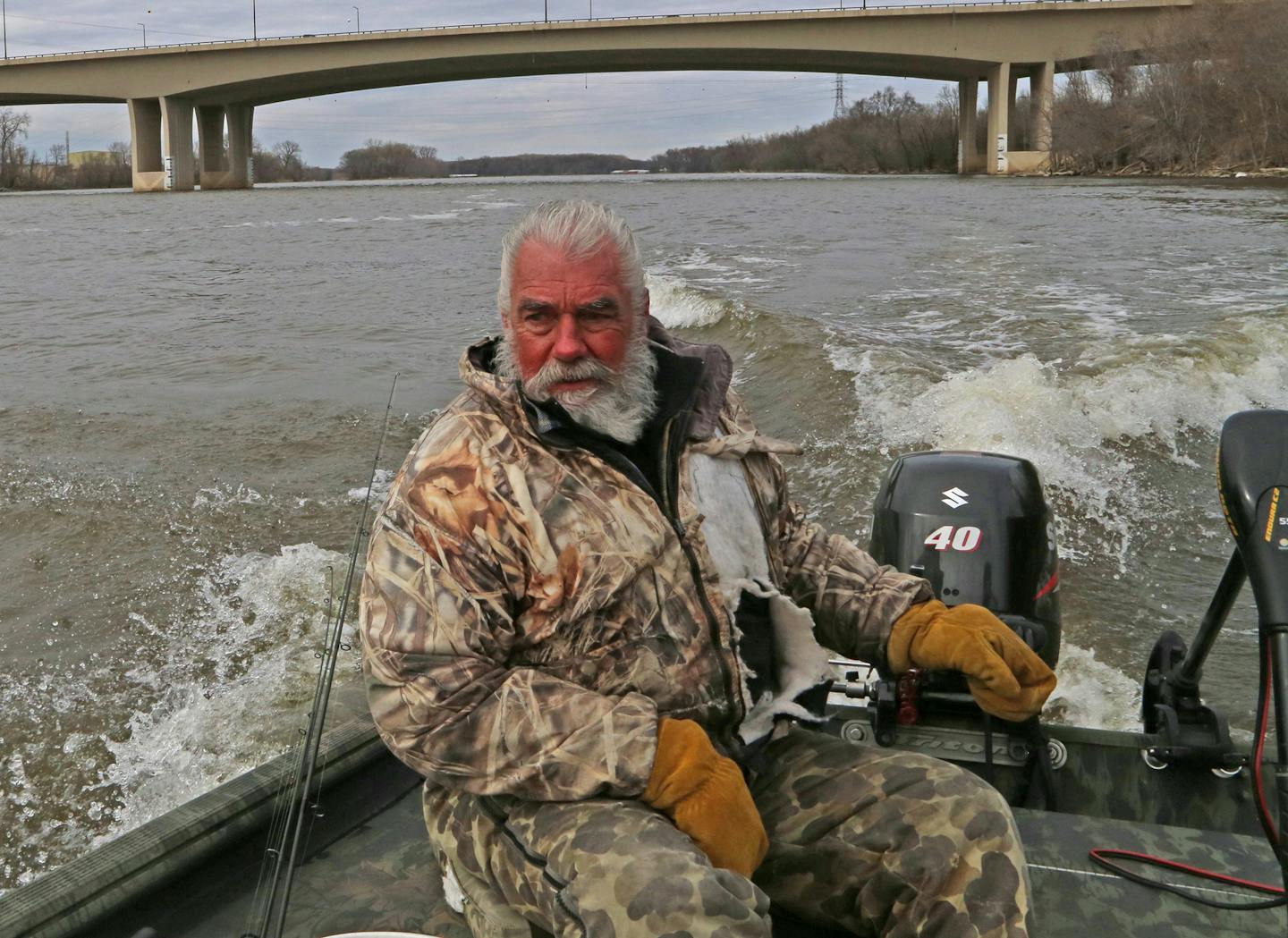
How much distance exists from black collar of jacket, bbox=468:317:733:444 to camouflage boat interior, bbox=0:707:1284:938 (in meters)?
0.76

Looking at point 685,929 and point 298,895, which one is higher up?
point 685,929

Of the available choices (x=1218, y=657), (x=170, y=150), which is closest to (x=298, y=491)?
(x=1218, y=657)

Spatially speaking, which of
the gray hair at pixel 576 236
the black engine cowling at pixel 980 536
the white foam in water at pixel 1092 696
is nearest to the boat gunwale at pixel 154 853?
the gray hair at pixel 576 236

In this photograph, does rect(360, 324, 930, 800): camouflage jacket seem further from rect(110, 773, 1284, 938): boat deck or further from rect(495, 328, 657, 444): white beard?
rect(110, 773, 1284, 938): boat deck

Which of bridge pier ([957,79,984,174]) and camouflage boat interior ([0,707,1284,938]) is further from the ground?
bridge pier ([957,79,984,174])

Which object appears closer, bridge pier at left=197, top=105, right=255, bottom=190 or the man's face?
the man's face

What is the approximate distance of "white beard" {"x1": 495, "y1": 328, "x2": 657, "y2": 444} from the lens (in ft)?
7.46

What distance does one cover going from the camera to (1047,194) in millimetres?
33094

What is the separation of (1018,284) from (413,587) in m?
14.0

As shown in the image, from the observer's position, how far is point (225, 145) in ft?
195

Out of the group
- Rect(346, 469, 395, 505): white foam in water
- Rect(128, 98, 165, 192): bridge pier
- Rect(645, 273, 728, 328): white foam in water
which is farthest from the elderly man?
Rect(128, 98, 165, 192): bridge pier

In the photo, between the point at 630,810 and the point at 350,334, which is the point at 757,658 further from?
the point at 350,334

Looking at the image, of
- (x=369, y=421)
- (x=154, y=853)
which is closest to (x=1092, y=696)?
(x=154, y=853)

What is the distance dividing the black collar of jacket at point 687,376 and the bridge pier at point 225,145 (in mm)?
59893
